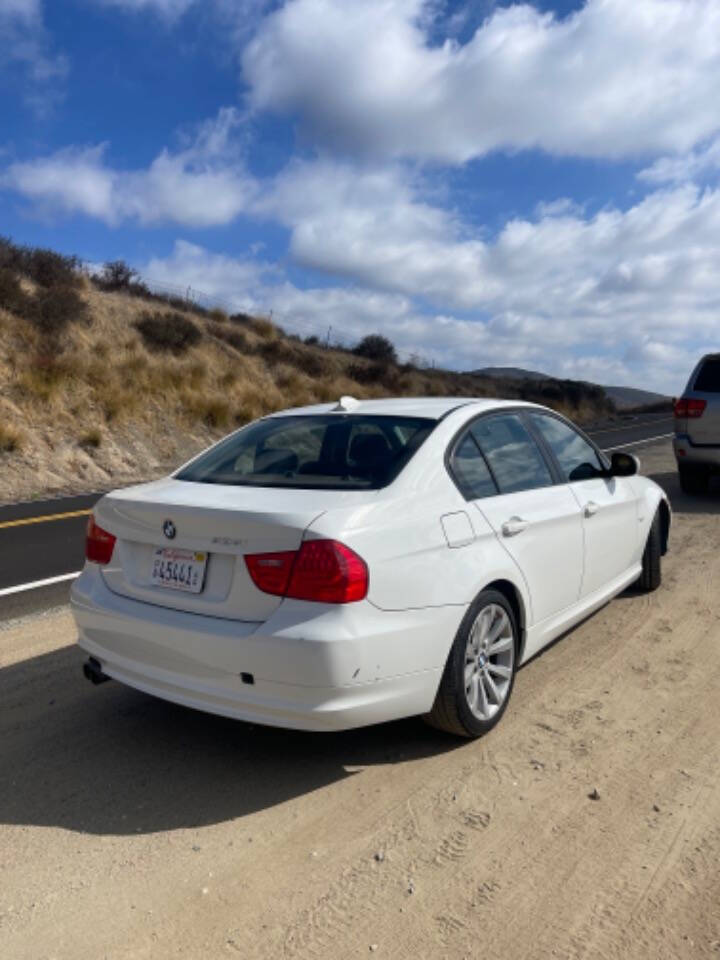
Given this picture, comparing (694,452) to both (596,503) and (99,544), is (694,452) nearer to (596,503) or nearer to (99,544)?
(596,503)

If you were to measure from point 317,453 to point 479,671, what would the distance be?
1.31 metres

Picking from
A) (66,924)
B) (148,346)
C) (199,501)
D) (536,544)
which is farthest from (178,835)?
(148,346)

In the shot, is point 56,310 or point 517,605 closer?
point 517,605

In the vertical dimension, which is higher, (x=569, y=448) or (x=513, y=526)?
(x=569, y=448)

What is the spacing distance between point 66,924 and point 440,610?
1.74m

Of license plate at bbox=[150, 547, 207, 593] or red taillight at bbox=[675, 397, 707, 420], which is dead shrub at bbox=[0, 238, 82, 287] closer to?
red taillight at bbox=[675, 397, 707, 420]

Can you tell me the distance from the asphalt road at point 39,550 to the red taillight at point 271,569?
350 cm

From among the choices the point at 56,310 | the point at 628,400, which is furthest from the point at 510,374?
the point at 56,310

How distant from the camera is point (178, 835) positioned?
9.71 ft

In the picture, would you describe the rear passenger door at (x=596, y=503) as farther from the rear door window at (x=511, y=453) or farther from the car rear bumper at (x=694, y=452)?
the car rear bumper at (x=694, y=452)

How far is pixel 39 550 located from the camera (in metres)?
8.29

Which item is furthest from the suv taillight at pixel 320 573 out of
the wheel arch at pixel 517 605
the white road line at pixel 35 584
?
the white road line at pixel 35 584

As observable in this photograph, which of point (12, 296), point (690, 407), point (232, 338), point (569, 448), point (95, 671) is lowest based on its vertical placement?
point (95, 671)

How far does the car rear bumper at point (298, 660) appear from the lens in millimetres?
3029
